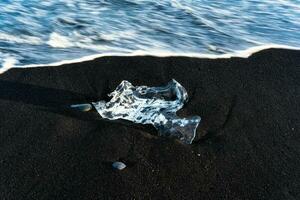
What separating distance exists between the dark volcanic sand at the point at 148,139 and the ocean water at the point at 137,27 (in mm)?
572

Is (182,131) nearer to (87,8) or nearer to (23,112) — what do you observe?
(23,112)

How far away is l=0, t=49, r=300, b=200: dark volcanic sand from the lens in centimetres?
286

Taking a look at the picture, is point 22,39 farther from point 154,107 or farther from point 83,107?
point 154,107

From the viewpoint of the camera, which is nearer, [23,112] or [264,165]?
[264,165]

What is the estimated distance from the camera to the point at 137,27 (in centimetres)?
581

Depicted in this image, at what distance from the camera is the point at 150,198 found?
275 centimetres

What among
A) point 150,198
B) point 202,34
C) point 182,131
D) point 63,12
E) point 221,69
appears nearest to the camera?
point 150,198

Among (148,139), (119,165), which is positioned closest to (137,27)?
(148,139)

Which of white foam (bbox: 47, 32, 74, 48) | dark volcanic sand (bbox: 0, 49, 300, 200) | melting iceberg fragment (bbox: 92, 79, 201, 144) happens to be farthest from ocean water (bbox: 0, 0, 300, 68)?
melting iceberg fragment (bbox: 92, 79, 201, 144)

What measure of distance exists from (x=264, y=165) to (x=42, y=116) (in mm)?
1811

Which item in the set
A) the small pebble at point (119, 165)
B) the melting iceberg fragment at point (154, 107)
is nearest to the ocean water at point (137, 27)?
the melting iceberg fragment at point (154, 107)

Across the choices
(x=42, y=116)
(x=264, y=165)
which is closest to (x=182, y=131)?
(x=264, y=165)

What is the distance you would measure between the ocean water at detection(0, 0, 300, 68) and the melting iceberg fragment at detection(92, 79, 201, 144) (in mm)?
1068

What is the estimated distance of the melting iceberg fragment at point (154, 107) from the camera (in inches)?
132
